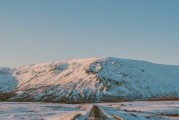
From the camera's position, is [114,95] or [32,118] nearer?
[32,118]

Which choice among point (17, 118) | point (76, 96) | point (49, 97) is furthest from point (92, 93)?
point (17, 118)

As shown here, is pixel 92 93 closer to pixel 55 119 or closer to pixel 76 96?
pixel 76 96

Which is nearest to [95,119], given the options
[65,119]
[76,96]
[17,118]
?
[65,119]

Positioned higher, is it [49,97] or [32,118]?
[49,97]

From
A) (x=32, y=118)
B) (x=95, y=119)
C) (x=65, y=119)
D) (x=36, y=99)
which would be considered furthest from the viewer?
(x=36, y=99)

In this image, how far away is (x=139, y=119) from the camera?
206 feet

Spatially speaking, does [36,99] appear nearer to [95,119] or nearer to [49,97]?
[49,97]

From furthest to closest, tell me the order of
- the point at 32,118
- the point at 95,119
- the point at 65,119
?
the point at 32,118 → the point at 65,119 → the point at 95,119

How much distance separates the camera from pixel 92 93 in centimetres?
19938

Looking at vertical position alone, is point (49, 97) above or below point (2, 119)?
above

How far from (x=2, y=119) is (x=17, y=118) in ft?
10.8

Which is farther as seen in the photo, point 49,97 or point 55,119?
point 49,97

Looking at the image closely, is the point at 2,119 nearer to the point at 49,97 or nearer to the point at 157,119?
the point at 157,119

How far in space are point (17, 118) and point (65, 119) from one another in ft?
34.9
